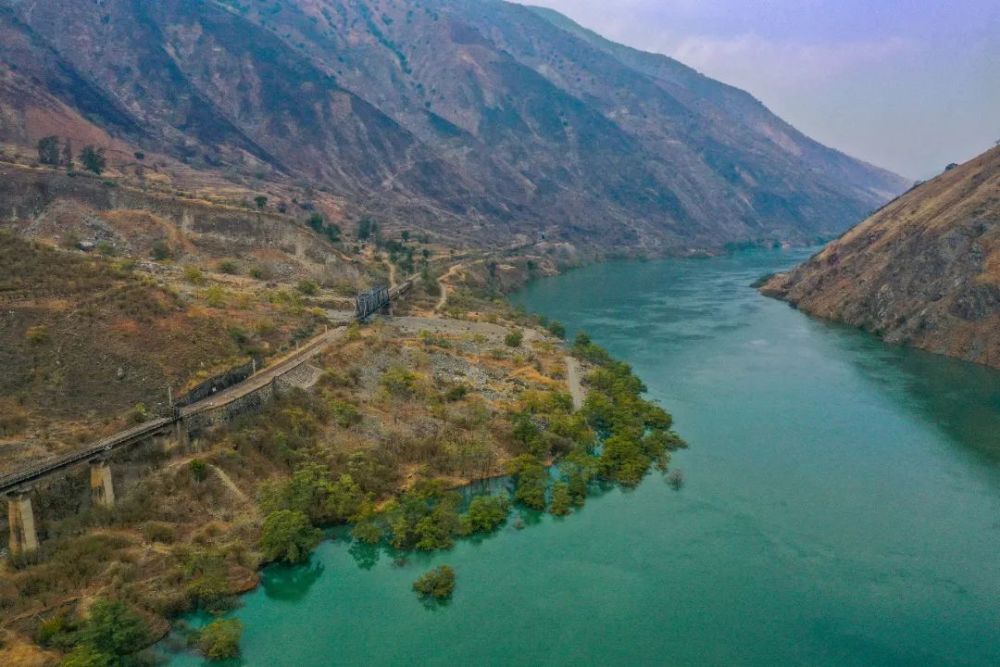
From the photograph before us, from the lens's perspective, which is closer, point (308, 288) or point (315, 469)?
point (315, 469)

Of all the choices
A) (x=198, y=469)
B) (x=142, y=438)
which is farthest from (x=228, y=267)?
(x=198, y=469)

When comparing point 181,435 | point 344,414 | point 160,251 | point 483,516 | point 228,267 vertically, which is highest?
point 160,251

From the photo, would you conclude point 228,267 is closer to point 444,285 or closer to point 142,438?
point 444,285

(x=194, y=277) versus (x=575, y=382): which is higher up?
(x=194, y=277)

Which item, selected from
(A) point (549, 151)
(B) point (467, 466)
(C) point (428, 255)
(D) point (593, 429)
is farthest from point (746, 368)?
(A) point (549, 151)

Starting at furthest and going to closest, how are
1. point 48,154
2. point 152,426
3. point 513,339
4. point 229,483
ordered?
point 48,154 → point 513,339 → point 229,483 → point 152,426

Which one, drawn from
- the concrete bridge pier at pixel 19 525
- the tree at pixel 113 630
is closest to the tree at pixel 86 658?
the tree at pixel 113 630

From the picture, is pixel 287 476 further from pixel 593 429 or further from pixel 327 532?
pixel 593 429
